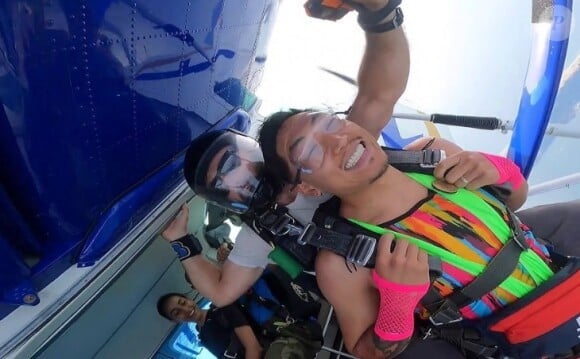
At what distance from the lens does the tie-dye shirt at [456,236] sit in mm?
1569

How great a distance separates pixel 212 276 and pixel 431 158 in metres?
1.11

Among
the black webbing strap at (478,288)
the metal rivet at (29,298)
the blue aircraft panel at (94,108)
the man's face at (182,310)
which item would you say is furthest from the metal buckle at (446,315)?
the man's face at (182,310)

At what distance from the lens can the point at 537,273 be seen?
166cm

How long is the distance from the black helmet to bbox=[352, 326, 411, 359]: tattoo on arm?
652 mm

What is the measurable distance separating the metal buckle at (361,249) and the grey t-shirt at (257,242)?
0.41 metres

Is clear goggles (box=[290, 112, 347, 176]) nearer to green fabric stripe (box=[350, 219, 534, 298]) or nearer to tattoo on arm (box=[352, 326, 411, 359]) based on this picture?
green fabric stripe (box=[350, 219, 534, 298])

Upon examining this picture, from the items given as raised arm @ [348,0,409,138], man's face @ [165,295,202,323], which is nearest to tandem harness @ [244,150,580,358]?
raised arm @ [348,0,409,138]

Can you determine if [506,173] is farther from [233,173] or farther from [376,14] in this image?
[233,173]

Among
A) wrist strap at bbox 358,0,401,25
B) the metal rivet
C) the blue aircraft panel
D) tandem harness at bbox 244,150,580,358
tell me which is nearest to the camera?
the blue aircraft panel

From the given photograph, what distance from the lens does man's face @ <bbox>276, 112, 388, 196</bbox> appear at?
5.14ft

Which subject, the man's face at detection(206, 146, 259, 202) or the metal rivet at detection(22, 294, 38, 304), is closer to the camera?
the metal rivet at detection(22, 294, 38, 304)

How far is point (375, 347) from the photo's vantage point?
4.92ft

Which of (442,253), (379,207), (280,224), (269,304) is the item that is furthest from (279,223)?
(269,304)

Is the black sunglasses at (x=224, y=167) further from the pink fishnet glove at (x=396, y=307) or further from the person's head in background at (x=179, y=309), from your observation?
the person's head in background at (x=179, y=309)
